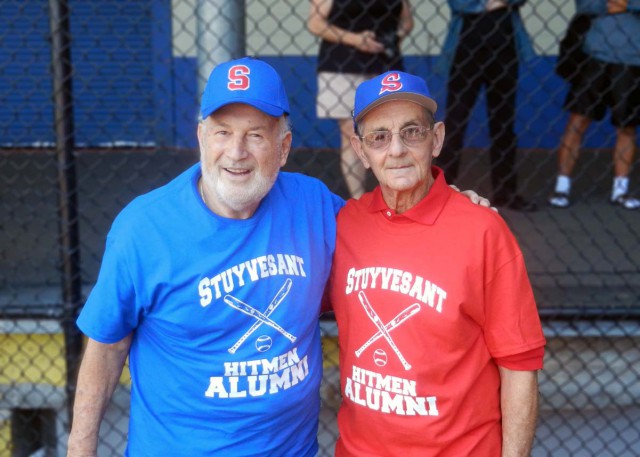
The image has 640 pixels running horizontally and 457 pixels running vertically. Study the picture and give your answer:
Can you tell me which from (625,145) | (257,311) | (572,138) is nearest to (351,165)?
(572,138)

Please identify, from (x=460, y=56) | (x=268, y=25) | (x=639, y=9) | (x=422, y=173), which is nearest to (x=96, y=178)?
(x=268, y=25)

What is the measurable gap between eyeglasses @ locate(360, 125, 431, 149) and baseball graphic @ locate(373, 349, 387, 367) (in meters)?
0.53

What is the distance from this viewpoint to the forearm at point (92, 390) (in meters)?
2.12

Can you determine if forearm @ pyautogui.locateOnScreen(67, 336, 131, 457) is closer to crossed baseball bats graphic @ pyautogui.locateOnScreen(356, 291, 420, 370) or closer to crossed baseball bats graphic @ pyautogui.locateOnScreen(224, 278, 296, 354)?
crossed baseball bats graphic @ pyautogui.locateOnScreen(224, 278, 296, 354)

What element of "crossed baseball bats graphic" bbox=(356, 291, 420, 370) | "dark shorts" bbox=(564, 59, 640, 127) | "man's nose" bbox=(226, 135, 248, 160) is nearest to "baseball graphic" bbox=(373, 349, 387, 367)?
"crossed baseball bats graphic" bbox=(356, 291, 420, 370)

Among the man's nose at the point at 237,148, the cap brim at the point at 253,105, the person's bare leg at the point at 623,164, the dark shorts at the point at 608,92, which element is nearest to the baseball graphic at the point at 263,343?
the man's nose at the point at 237,148

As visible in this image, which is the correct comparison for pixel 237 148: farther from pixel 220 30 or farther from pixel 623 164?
pixel 623 164

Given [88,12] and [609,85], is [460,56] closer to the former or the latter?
[609,85]

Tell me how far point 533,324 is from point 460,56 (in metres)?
3.23

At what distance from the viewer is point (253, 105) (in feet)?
6.51

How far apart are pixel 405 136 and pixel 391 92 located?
0.12 metres

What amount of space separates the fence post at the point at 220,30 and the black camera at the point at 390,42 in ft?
4.19

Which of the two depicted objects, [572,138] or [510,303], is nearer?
[510,303]

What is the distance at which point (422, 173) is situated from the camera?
2104mm
